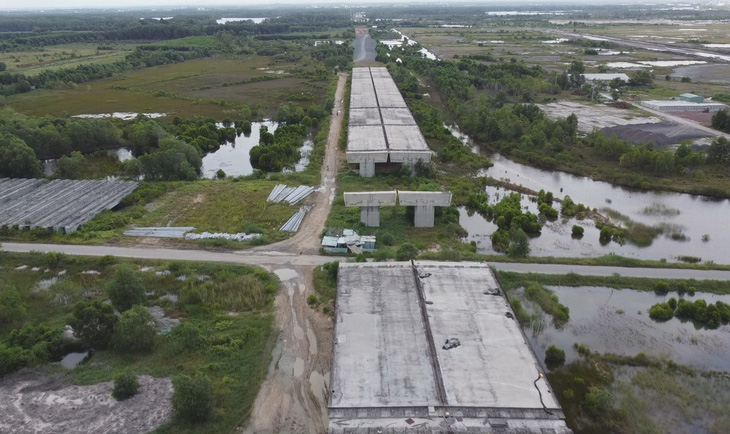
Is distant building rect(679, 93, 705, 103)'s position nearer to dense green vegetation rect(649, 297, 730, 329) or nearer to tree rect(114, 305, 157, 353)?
dense green vegetation rect(649, 297, 730, 329)

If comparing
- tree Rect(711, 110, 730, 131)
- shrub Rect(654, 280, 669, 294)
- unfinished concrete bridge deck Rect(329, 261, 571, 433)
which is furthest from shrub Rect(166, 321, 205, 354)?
tree Rect(711, 110, 730, 131)

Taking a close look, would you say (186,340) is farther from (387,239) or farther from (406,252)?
(387,239)

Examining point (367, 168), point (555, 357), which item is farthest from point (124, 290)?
point (367, 168)

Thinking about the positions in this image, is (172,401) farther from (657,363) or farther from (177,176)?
(177,176)

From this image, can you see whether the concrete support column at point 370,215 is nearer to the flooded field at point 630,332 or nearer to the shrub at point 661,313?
the flooded field at point 630,332

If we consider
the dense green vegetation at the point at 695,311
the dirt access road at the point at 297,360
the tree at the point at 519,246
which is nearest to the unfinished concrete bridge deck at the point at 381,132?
the dirt access road at the point at 297,360
